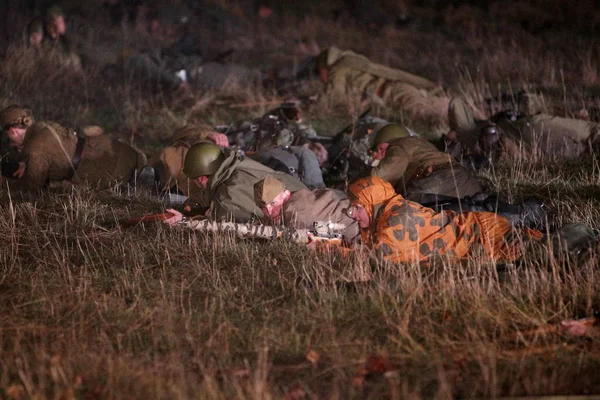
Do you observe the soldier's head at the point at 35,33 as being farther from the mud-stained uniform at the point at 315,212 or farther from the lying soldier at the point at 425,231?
the lying soldier at the point at 425,231

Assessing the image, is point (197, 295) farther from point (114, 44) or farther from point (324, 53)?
point (114, 44)

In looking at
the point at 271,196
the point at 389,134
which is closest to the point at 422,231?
the point at 271,196

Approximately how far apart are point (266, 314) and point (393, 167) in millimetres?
3451

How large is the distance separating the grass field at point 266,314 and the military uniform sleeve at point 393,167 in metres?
1.08

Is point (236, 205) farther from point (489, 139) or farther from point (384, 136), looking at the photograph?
point (489, 139)

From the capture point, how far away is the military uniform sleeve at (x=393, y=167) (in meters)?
8.92

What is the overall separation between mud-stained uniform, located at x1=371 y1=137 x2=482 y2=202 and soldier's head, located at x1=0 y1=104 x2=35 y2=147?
4551mm

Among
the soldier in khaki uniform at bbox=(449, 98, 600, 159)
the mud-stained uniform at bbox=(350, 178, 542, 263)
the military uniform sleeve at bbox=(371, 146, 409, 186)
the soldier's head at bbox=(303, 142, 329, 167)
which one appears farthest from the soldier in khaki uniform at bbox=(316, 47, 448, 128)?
the mud-stained uniform at bbox=(350, 178, 542, 263)

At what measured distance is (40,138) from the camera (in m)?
10.2

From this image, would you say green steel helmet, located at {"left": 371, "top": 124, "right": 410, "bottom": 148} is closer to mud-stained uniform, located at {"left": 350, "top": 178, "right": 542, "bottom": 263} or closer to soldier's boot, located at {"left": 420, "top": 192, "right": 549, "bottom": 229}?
soldier's boot, located at {"left": 420, "top": 192, "right": 549, "bottom": 229}

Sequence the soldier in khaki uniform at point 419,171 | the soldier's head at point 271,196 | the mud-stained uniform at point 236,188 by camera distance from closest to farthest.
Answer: the soldier's head at point 271,196
the mud-stained uniform at point 236,188
the soldier in khaki uniform at point 419,171

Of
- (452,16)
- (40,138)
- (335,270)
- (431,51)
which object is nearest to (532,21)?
(452,16)

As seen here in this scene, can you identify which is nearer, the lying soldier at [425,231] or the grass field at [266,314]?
the grass field at [266,314]

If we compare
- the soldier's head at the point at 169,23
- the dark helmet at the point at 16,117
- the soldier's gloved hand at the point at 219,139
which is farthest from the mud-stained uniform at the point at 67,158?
the soldier's head at the point at 169,23
